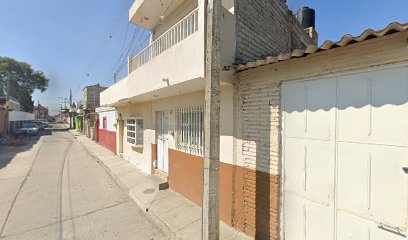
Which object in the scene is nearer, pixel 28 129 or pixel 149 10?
pixel 149 10

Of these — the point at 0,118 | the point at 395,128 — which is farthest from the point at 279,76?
the point at 0,118

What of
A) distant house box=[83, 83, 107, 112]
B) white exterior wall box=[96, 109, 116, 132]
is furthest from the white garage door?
distant house box=[83, 83, 107, 112]

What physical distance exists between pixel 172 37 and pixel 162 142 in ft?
13.1

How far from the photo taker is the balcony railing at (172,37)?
185 inches

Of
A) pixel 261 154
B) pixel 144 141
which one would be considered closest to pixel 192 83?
pixel 261 154

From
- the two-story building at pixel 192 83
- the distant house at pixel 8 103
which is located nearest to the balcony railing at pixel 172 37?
the two-story building at pixel 192 83

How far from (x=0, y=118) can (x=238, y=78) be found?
29.2 metres

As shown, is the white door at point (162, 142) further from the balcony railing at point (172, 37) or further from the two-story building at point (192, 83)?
the balcony railing at point (172, 37)

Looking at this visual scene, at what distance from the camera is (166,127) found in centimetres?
788

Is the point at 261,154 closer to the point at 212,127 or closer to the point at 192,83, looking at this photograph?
the point at 212,127

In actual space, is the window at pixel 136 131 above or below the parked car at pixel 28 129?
above

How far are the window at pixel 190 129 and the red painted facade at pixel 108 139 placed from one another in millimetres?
9510

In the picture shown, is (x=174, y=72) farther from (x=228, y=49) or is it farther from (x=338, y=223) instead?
(x=338, y=223)

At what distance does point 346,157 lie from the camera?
119 inches
